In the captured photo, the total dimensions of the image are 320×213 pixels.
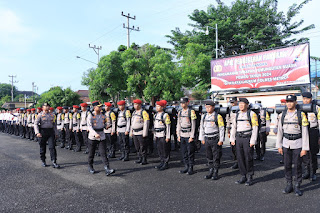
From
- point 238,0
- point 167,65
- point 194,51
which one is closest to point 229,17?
point 238,0

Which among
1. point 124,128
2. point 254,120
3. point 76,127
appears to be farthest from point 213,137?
point 76,127

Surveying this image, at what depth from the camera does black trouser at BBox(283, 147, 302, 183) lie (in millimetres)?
4566

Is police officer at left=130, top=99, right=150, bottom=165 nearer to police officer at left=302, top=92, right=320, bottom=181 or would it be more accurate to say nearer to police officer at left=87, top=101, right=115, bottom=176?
police officer at left=87, top=101, right=115, bottom=176

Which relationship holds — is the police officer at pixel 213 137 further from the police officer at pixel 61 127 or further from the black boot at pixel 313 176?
the police officer at pixel 61 127

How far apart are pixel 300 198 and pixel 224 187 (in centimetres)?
137

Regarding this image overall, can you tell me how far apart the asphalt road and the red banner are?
374 inches

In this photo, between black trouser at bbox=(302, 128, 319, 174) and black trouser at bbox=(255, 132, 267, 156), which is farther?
black trouser at bbox=(255, 132, 267, 156)

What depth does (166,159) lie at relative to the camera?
21.3ft

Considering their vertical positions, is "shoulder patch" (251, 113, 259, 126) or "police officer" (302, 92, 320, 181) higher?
"shoulder patch" (251, 113, 259, 126)

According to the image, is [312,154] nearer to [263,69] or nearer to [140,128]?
[140,128]

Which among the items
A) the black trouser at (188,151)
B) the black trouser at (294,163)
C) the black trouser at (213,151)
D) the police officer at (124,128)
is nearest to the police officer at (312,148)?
the black trouser at (294,163)

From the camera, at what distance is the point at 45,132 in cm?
716

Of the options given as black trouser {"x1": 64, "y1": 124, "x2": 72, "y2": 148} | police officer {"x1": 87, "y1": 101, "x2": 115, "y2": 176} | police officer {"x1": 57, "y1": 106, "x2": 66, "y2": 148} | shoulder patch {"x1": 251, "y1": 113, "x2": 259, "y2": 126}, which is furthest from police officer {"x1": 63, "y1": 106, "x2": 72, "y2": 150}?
shoulder patch {"x1": 251, "y1": 113, "x2": 259, "y2": 126}

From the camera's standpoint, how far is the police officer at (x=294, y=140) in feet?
14.8
